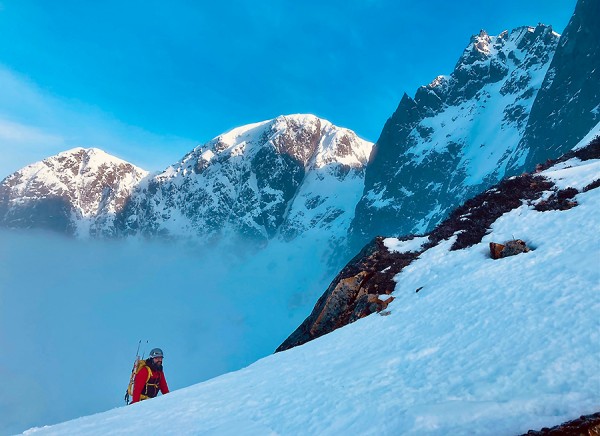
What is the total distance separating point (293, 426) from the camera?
20.9 ft

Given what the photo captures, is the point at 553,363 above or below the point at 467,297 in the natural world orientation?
below

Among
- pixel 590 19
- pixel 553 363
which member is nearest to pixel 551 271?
pixel 553 363

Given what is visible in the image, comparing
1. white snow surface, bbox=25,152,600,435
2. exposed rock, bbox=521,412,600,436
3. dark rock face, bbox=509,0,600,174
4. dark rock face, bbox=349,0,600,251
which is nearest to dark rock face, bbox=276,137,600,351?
white snow surface, bbox=25,152,600,435

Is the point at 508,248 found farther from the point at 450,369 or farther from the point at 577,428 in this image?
the point at 577,428

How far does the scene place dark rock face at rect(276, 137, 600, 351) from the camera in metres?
15.2

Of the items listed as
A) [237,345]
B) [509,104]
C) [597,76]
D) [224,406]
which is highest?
[509,104]

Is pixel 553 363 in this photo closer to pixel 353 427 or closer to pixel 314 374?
pixel 353 427

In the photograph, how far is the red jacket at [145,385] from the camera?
1245cm

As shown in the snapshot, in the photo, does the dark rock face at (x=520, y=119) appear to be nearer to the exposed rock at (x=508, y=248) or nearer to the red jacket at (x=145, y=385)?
the exposed rock at (x=508, y=248)

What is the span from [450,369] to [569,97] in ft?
469

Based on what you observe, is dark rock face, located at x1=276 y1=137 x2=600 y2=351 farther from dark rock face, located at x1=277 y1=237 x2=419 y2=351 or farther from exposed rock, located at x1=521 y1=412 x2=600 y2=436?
exposed rock, located at x1=521 y1=412 x2=600 y2=436

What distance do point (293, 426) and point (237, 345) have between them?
20065 centimetres

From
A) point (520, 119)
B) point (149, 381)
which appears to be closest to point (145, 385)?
point (149, 381)

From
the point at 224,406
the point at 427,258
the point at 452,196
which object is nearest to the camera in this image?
the point at 224,406
